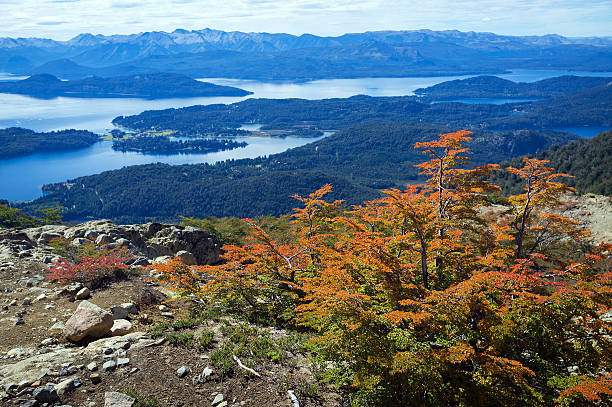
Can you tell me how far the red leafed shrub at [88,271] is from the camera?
11.5 m

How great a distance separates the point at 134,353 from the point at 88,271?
5.30 meters

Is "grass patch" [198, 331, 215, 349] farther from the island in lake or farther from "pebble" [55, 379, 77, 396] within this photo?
the island in lake

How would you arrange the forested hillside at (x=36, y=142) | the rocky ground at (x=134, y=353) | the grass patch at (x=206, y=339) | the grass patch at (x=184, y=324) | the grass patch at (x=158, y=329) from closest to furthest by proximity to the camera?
the rocky ground at (x=134, y=353) < the grass patch at (x=206, y=339) < the grass patch at (x=158, y=329) < the grass patch at (x=184, y=324) < the forested hillside at (x=36, y=142)

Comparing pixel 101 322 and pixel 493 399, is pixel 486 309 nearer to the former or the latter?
pixel 493 399

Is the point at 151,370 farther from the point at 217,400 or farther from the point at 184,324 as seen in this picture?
the point at 184,324

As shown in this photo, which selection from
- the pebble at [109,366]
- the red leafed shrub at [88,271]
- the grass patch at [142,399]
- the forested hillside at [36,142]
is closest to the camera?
the grass patch at [142,399]

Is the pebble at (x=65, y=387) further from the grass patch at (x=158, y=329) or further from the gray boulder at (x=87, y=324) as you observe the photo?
the grass patch at (x=158, y=329)

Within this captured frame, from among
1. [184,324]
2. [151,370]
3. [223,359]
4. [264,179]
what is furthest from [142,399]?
[264,179]

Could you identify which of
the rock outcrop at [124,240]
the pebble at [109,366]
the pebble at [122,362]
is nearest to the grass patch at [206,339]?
the pebble at [122,362]

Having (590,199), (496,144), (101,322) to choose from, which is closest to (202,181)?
(590,199)

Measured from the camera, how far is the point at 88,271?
39.2ft

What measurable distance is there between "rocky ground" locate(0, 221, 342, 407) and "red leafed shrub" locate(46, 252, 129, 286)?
338mm

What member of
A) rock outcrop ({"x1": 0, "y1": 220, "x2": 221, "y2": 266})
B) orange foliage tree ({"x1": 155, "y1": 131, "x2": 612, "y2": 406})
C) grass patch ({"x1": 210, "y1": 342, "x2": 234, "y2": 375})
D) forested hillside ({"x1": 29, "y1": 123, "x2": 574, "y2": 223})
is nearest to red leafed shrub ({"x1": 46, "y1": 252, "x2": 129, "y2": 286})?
rock outcrop ({"x1": 0, "y1": 220, "x2": 221, "y2": 266})

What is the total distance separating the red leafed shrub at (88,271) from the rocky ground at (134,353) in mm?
338
